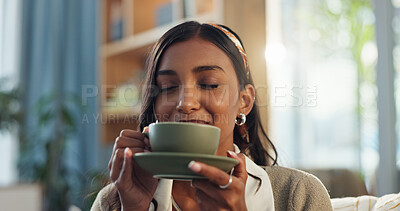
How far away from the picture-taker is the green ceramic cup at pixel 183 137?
67cm

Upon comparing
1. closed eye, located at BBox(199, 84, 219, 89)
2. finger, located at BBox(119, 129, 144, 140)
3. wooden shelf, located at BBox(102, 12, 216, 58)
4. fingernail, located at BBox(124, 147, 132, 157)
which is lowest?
fingernail, located at BBox(124, 147, 132, 157)

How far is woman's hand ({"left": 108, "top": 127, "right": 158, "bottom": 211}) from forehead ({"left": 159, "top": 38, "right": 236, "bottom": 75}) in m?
0.16

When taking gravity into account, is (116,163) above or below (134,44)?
below

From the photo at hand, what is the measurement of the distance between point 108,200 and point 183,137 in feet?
1.20

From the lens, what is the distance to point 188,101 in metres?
0.82

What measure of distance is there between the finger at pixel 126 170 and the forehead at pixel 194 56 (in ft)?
0.73

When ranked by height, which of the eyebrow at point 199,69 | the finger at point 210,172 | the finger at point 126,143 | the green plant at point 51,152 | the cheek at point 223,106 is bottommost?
the green plant at point 51,152

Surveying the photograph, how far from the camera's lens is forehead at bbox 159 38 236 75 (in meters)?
0.87

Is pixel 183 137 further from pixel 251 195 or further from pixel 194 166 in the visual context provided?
pixel 251 195

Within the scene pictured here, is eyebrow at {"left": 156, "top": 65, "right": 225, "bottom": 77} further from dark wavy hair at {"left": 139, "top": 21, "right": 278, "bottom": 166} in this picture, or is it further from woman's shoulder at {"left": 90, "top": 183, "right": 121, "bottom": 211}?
woman's shoulder at {"left": 90, "top": 183, "right": 121, "bottom": 211}

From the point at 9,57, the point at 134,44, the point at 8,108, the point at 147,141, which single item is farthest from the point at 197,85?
the point at 9,57

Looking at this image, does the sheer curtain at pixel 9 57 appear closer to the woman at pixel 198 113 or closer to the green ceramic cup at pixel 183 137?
the woman at pixel 198 113

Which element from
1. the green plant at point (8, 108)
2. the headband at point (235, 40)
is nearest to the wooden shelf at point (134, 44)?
the green plant at point (8, 108)

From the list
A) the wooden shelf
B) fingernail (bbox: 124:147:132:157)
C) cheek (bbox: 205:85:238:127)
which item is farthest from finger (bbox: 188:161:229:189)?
the wooden shelf
